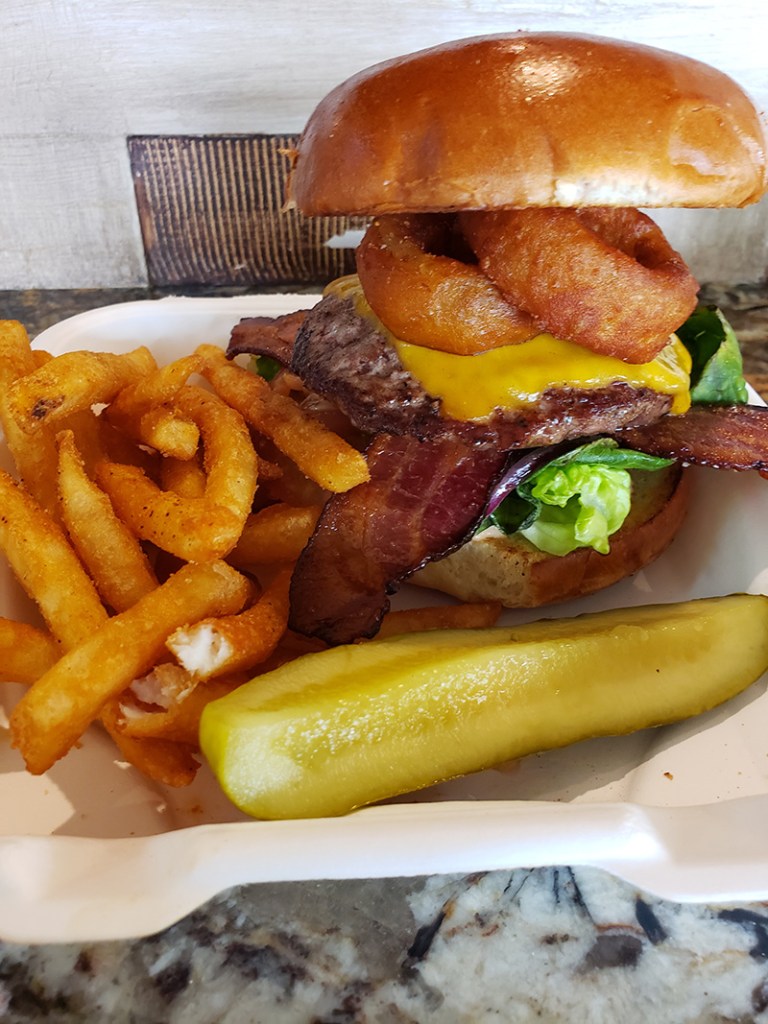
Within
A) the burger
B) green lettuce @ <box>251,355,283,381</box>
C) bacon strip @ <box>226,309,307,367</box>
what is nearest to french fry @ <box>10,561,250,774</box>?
the burger

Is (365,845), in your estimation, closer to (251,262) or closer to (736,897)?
(736,897)

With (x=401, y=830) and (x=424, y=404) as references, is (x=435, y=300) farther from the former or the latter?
(x=401, y=830)

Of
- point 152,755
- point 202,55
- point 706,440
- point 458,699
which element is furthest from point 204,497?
point 202,55

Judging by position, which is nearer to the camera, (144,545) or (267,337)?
(144,545)

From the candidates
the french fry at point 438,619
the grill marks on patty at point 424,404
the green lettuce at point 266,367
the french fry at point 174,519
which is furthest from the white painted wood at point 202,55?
the french fry at point 438,619

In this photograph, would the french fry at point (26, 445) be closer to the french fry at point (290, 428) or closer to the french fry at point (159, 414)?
the french fry at point (159, 414)

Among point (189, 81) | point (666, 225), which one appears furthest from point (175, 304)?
point (666, 225)
